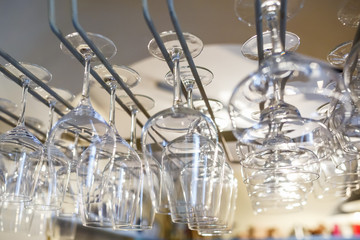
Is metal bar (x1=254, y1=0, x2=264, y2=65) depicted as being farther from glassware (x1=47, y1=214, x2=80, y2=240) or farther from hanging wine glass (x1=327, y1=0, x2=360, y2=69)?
glassware (x1=47, y1=214, x2=80, y2=240)

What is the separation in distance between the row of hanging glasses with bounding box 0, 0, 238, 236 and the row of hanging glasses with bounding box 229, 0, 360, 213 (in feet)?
0.20

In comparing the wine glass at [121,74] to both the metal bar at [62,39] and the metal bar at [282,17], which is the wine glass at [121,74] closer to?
the metal bar at [62,39]

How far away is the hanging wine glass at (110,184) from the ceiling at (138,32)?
18 cm

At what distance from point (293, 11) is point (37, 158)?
42cm

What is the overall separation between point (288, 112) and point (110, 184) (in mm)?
273

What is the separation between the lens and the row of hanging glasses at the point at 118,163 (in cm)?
44

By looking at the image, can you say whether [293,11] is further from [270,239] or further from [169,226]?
[169,226]

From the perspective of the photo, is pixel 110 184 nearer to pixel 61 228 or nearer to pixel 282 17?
pixel 282 17

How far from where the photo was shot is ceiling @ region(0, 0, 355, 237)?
670mm

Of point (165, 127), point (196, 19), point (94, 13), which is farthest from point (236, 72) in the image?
point (165, 127)

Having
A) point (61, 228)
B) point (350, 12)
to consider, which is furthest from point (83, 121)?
point (61, 228)

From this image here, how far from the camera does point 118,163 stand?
53 centimetres

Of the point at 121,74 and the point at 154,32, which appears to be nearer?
the point at 154,32

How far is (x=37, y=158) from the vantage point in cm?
54
